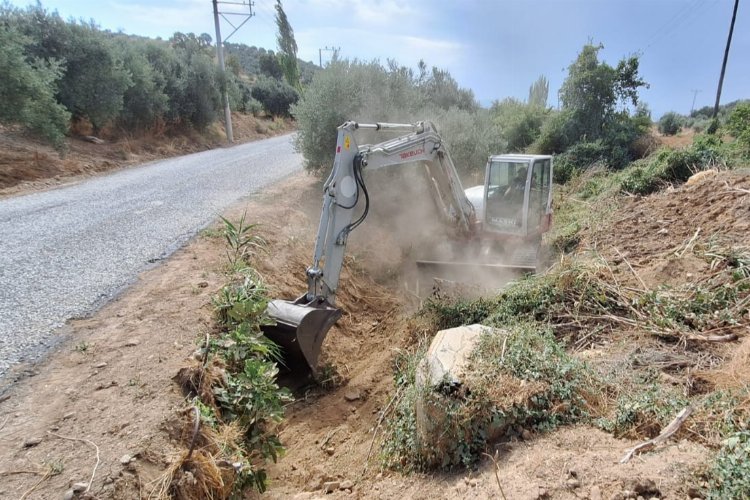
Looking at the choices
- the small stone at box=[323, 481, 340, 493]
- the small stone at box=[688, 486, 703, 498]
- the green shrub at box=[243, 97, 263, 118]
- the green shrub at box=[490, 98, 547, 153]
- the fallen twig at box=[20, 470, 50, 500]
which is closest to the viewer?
the small stone at box=[688, 486, 703, 498]

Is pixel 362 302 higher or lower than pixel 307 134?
lower

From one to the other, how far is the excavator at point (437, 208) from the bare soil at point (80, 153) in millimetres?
9396

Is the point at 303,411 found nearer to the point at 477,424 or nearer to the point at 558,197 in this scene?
the point at 477,424

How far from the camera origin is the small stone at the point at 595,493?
2.50 metres

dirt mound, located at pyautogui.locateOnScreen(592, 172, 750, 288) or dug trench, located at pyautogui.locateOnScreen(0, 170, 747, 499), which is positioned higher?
dirt mound, located at pyautogui.locateOnScreen(592, 172, 750, 288)

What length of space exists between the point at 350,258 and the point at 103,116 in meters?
13.6

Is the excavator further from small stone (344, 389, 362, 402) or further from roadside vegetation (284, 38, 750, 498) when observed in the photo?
roadside vegetation (284, 38, 750, 498)

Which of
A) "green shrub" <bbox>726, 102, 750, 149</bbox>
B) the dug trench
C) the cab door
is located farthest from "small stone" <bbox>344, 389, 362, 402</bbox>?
"green shrub" <bbox>726, 102, 750, 149</bbox>

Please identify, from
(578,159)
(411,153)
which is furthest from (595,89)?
(411,153)

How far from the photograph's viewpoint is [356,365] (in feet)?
18.6

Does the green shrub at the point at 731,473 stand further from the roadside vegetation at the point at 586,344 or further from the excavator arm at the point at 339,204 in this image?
the excavator arm at the point at 339,204

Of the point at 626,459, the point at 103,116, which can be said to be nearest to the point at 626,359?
the point at 626,459

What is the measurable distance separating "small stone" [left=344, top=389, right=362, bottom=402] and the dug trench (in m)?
0.02

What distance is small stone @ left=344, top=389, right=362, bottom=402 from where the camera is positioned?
4914 millimetres
